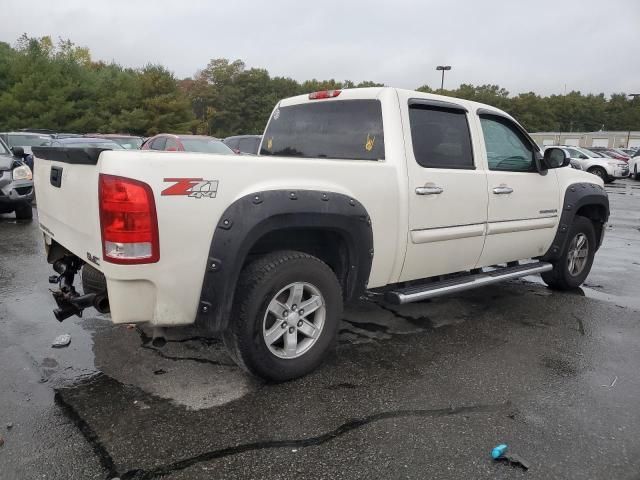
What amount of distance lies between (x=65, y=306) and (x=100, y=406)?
76cm

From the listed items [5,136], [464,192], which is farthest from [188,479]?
[5,136]

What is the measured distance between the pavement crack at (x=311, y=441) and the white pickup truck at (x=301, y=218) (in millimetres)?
574

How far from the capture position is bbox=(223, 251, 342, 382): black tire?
298cm

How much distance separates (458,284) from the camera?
4.07 m

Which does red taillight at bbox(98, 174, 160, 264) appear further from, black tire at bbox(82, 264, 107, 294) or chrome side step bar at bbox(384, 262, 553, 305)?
chrome side step bar at bbox(384, 262, 553, 305)

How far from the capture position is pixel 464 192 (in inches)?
158

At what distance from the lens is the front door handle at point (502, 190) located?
4328mm

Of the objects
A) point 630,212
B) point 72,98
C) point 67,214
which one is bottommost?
point 630,212

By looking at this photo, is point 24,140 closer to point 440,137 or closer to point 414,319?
point 414,319

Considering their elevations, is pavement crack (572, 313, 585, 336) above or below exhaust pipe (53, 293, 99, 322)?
below

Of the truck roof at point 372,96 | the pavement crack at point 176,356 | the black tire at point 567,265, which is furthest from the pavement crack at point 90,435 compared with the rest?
the black tire at point 567,265

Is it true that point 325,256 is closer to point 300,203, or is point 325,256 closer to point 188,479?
point 300,203

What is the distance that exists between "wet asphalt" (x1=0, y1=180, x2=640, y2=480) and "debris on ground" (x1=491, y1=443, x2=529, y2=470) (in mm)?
36

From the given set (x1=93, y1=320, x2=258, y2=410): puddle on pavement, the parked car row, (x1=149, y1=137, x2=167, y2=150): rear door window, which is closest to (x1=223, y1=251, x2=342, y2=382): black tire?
(x1=93, y1=320, x2=258, y2=410): puddle on pavement
